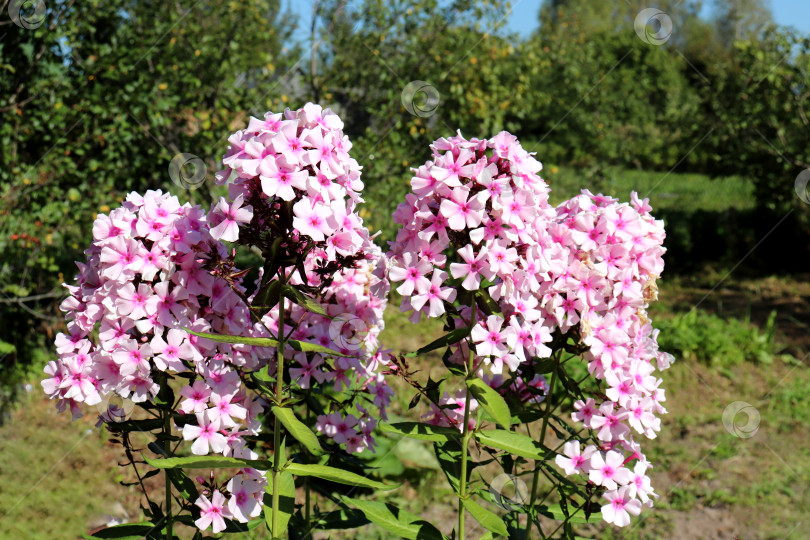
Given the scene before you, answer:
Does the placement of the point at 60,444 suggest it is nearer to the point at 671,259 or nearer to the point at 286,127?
the point at 286,127

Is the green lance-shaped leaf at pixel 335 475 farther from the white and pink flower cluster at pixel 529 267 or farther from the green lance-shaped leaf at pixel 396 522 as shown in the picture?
the white and pink flower cluster at pixel 529 267

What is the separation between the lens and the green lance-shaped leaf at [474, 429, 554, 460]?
1808 millimetres

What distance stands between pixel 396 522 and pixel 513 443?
14.9 inches

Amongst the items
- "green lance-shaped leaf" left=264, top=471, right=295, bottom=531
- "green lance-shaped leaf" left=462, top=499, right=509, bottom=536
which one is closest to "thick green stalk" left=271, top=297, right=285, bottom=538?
"green lance-shaped leaf" left=264, top=471, right=295, bottom=531

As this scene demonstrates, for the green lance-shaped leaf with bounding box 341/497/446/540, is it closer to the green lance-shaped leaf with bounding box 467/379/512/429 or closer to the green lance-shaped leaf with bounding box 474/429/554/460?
the green lance-shaped leaf with bounding box 474/429/554/460

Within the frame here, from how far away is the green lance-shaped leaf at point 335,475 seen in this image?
5.50 feet

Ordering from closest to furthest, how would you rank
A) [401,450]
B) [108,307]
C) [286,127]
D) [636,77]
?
[286,127] → [108,307] → [401,450] → [636,77]

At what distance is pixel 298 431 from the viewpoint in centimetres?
165

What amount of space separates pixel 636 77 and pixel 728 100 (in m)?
7.43

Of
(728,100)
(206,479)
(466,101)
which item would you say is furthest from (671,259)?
(206,479)

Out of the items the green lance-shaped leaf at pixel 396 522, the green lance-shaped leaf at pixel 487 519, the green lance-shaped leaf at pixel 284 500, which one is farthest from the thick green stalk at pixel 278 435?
the green lance-shaped leaf at pixel 487 519

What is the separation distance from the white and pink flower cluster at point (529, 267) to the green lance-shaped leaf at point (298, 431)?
38cm

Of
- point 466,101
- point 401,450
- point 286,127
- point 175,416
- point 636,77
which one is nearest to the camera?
point 286,127

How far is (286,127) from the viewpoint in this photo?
1646mm
